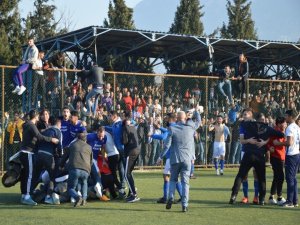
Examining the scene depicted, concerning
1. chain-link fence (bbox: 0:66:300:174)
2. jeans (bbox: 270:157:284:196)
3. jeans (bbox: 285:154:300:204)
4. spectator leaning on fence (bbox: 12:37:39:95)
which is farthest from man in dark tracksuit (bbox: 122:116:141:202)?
spectator leaning on fence (bbox: 12:37:39:95)

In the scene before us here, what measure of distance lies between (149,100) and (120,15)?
18.9 meters

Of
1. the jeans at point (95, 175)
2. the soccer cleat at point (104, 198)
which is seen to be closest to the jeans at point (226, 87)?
→ the soccer cleat at point (104, 198)

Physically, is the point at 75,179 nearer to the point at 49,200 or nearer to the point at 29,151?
the point at 49,200

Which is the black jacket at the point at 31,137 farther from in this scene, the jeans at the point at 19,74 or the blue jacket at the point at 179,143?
the jeans at the point at 19,74

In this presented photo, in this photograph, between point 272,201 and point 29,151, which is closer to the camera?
point 29,151

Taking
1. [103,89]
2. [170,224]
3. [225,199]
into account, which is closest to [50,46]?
[103,89]

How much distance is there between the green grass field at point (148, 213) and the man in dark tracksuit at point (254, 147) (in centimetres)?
64

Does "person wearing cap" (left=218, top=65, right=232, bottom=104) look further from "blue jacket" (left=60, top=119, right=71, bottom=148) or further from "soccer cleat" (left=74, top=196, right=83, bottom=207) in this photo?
"soccer cleat" (left=74, top=196, right=83, bottom=207)

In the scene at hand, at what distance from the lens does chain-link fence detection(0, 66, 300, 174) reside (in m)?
21.9

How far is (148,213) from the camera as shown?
44.7ft

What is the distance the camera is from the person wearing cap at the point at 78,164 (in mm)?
14414

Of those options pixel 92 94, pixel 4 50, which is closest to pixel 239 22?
pixel 4 50

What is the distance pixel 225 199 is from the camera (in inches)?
638

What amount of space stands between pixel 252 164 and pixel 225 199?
1.54 metres
